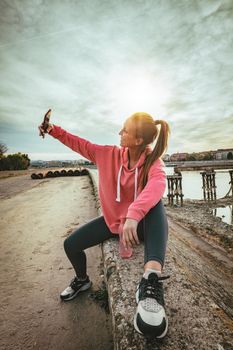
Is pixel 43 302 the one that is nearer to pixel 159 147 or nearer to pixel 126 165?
pixel 126 165

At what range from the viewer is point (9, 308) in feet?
6.32

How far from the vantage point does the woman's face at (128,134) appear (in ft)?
6.18

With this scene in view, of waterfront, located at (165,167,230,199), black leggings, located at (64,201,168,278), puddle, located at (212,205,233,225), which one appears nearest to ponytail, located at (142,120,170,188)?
black leggings, located at (64,201,168,278)

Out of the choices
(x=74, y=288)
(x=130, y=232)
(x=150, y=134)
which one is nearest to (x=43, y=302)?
(x=74, y=288)

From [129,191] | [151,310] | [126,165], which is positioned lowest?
[151,310]

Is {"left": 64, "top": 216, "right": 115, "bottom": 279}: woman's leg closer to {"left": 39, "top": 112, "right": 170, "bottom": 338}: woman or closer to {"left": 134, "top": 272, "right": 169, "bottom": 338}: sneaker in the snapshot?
{"left": 39, "top": 112, "right": 170, "bottom": 338}: woman

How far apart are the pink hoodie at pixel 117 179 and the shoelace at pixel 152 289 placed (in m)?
0.46

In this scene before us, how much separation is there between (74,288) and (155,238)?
1156 mm

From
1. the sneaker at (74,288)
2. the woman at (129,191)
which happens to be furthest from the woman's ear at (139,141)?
the sneaker at (74,288)

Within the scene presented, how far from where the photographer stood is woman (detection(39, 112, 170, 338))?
1547 mm

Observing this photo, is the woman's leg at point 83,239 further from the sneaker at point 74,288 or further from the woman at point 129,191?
the sneaker at point 74,288

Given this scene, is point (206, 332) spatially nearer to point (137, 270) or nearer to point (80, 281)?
point (137, 270)

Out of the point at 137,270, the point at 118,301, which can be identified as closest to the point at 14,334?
the point at 118,301

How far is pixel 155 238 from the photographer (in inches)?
58.9
